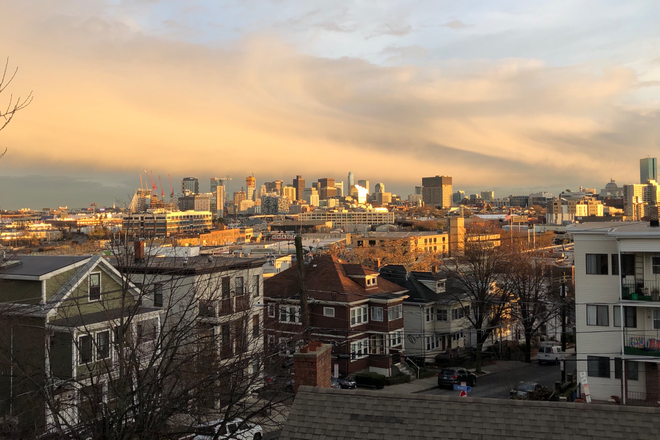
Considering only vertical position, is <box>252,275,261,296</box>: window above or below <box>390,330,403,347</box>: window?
above

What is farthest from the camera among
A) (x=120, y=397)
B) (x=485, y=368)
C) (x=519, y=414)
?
(x=485, y=368)

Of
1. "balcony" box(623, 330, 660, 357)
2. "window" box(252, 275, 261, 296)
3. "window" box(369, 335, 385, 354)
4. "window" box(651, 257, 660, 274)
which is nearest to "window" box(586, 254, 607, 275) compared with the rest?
"window" box(651, 257, 660, 274)

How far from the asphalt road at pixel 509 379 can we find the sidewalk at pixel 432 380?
0.50m

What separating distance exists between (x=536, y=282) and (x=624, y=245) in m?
16.9

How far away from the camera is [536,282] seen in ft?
135

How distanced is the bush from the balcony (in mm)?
13939

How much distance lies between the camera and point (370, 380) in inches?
1319

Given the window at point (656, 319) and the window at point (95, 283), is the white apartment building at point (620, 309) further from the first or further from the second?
the window at point (95, 283)

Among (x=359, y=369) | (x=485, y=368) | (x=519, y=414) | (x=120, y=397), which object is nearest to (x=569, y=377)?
(x=485, y=368)

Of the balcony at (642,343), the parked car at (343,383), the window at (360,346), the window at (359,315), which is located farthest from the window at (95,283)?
the balcony at (642,343)

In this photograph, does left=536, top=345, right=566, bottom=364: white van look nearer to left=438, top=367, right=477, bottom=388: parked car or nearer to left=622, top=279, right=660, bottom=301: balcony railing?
left=438, top=367, right=477, bottom=388: parked car

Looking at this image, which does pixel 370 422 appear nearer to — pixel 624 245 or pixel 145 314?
pixel 145 314

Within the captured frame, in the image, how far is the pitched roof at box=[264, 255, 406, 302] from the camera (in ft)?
118

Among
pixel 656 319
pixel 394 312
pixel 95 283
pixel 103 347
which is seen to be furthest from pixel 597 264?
pixel 95 283
